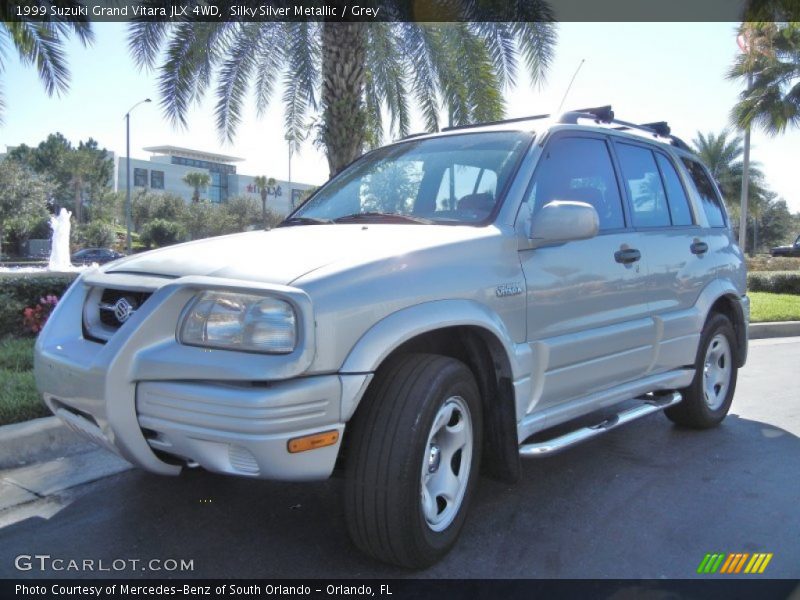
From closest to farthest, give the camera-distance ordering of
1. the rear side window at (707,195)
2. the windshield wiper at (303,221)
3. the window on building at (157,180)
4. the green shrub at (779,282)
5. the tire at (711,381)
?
1. the windshield wiper at (303,221)
2. the tire at (711,381)
3. the rear side window at (707,195)
4. the green shrub at (779,282)
5. the window on building at (157,180)

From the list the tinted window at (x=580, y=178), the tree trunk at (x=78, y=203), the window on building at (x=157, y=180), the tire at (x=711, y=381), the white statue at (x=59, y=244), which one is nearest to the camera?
the tinted window at (x=580, y=178)

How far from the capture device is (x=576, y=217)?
10.8ft

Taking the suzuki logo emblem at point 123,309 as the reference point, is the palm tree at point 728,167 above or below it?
above

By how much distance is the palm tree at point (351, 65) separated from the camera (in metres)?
9.67

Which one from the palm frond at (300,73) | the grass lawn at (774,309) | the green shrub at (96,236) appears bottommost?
the grass lawn at (774,309)

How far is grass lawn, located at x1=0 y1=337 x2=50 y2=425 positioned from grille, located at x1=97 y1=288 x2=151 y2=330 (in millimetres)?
1820

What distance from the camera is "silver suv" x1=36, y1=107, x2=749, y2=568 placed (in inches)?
99.3

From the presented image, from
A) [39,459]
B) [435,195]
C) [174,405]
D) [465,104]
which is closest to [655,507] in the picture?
[435,195]

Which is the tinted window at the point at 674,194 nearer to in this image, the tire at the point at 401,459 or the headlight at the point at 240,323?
the tire at the point at 401,459

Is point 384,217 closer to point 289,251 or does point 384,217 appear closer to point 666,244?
point 289,251

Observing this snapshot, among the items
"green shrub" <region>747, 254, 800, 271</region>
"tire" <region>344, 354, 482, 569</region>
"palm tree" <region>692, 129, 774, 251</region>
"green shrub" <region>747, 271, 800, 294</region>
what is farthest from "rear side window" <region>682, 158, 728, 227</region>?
"palm tree" <region>692, 129, 774, 251</region>

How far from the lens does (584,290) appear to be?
143 inches

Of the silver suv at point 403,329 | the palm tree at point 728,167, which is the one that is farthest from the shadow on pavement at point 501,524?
the palm tree at point 728,167

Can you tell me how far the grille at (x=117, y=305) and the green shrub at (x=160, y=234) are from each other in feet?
163
